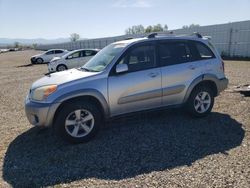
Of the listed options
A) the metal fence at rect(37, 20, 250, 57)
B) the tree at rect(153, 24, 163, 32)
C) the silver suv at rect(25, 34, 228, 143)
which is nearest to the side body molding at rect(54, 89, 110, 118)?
the silver suv at rect(25, 34, 228, 143)

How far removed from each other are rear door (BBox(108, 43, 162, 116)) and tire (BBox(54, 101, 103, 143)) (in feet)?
1.26

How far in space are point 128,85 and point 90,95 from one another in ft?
2.44

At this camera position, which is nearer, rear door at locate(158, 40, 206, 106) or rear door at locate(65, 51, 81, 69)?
rear door at locate(158, 40, 206, 106)

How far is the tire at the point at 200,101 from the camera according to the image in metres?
5.84

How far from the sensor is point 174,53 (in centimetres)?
565

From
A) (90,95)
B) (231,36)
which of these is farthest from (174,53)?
(231,36)

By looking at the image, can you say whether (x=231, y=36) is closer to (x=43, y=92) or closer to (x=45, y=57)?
(x=45, y=57)

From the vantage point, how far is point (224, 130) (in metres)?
5.29

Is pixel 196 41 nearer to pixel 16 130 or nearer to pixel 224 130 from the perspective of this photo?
pixel 224 130

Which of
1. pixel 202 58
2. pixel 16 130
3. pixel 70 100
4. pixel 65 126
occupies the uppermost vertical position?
pixel 202 58

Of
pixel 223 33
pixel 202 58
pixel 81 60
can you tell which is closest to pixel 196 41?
pixel 202 58

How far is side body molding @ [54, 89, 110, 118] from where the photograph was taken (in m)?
4.59

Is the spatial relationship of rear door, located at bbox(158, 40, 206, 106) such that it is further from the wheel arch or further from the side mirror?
the wheel arch

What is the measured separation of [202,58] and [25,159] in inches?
160
